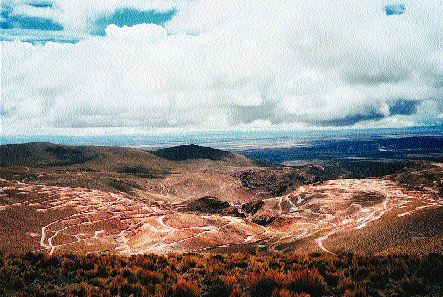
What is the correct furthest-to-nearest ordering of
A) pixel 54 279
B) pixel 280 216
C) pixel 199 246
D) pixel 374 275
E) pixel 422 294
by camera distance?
pixel 280 216 < pixel 199 246 < pixel 54 279 < pixel 374 275 < pixel 422 294

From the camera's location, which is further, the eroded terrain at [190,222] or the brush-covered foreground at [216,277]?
the eroded terrain at [190,222]

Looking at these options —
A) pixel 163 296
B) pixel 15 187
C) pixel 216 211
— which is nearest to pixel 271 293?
→ pixel 163 296

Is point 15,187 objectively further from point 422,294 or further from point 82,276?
point 422,294

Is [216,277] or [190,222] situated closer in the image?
[216,277]

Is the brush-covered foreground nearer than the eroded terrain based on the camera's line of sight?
Yes

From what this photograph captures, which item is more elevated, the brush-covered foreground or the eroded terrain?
the brush-covered foreground

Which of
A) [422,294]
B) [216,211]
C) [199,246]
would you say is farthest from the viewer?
[216,211]

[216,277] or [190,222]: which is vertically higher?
[216,277]

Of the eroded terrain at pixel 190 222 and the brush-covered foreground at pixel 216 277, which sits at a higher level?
the brush-covered foreground at pixel 216 277
